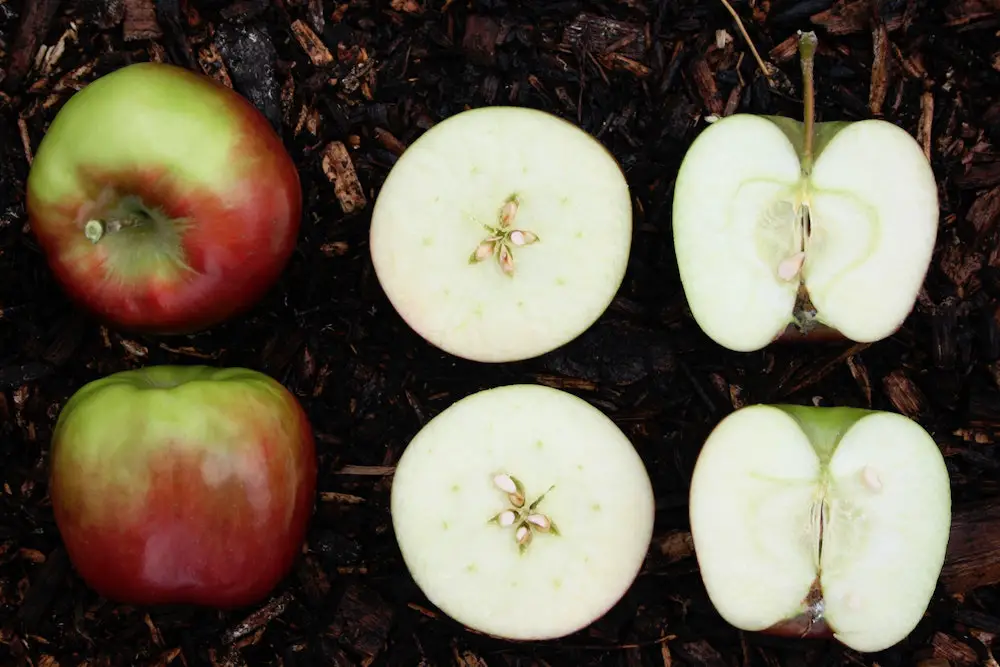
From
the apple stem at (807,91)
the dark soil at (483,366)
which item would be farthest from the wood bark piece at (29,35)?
the apple stem at (807,91)

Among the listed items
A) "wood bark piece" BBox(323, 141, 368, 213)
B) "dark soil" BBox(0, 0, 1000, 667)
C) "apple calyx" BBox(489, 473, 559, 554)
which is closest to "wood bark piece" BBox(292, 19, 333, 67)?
"dark soil" BBox(0, 0, 1000, 667)

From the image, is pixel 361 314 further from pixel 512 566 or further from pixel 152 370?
pixel 512 566

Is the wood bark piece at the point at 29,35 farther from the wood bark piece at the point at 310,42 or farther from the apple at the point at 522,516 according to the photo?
the apple at the point at 522,516

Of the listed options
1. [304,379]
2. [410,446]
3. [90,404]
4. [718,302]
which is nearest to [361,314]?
[304,379]

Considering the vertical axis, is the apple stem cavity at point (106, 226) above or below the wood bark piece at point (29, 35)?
below

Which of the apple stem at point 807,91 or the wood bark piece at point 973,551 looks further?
the wood bark piece at point 973,551

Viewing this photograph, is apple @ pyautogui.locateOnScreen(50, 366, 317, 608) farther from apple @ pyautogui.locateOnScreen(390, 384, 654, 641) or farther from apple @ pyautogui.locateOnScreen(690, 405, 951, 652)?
apple @ pyautogui.locateOnScreen(690, 405, 951, 652)

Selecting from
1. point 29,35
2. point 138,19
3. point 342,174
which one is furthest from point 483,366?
point 29,35
